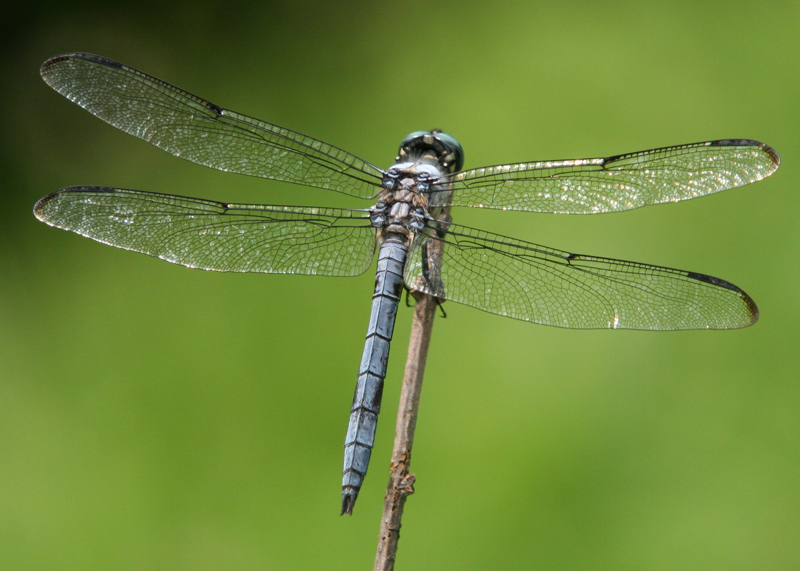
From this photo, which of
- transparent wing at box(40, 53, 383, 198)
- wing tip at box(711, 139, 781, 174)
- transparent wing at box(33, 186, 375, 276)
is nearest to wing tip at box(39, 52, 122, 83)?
transparent wing at box(40, 53, 383, 198)

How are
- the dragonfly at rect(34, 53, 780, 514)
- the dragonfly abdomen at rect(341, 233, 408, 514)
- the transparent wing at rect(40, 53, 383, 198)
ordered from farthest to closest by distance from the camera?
the transparent wing at rect(40, 53, 383, 198) < the dragonfly at rect(34, 53, 780, 514) < the dragonfly abdomen at rect(341, 233, 408, 514)

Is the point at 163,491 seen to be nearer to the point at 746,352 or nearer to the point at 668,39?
the point at 746,352

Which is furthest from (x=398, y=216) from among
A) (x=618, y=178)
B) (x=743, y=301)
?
(x=743, y=301)

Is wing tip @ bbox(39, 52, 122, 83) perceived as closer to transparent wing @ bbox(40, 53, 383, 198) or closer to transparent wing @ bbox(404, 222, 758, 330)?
transparent wing @ bbox(40, 53, 383, 198)

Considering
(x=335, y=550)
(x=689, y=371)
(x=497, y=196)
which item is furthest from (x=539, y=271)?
(x=335, y=550)

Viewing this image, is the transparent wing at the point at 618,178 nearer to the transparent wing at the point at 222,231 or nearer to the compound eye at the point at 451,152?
the compound eye at the point at 451,152

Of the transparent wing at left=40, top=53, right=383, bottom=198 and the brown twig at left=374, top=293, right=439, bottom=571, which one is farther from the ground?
the transparent wing at left=40, top=53, right=383, bottom=198

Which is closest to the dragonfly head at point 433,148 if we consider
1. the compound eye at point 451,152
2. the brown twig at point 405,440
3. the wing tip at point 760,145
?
the compound eye at point 451,152
